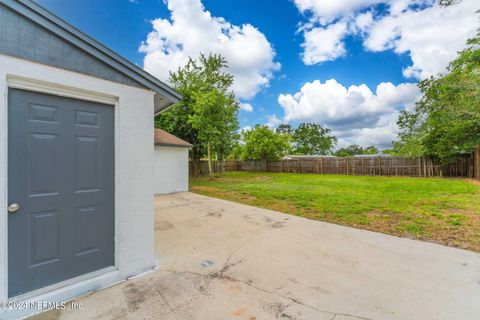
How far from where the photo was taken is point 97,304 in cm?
204

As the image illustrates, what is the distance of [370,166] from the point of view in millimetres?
16016

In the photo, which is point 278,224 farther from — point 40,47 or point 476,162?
point 476,162

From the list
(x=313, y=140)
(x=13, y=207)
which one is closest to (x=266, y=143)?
(x=13, y=207)

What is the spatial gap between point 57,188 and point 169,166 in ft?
24.1

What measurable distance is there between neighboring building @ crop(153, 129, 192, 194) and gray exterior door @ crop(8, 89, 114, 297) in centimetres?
656

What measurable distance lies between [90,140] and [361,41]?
1222 cm

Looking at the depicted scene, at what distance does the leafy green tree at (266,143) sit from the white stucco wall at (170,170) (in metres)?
12.2

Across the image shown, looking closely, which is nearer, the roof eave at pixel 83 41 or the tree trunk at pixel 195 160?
the roof eave at pixel 83 41

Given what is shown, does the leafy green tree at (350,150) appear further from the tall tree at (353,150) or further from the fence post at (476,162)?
the fence post at (476,162)

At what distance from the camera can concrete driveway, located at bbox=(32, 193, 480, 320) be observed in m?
1.93

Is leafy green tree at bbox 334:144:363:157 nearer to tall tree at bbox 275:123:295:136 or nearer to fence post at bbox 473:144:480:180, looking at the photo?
tall tree at bbox 275:123:295:136

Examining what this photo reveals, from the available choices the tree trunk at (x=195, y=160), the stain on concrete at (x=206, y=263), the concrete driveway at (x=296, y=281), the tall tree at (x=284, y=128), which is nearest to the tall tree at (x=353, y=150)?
the tall tree at (x=284, y=128)

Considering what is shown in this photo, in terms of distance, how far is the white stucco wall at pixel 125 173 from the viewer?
204 centimetres

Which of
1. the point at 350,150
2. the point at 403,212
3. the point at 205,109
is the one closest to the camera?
the point at 403,212
